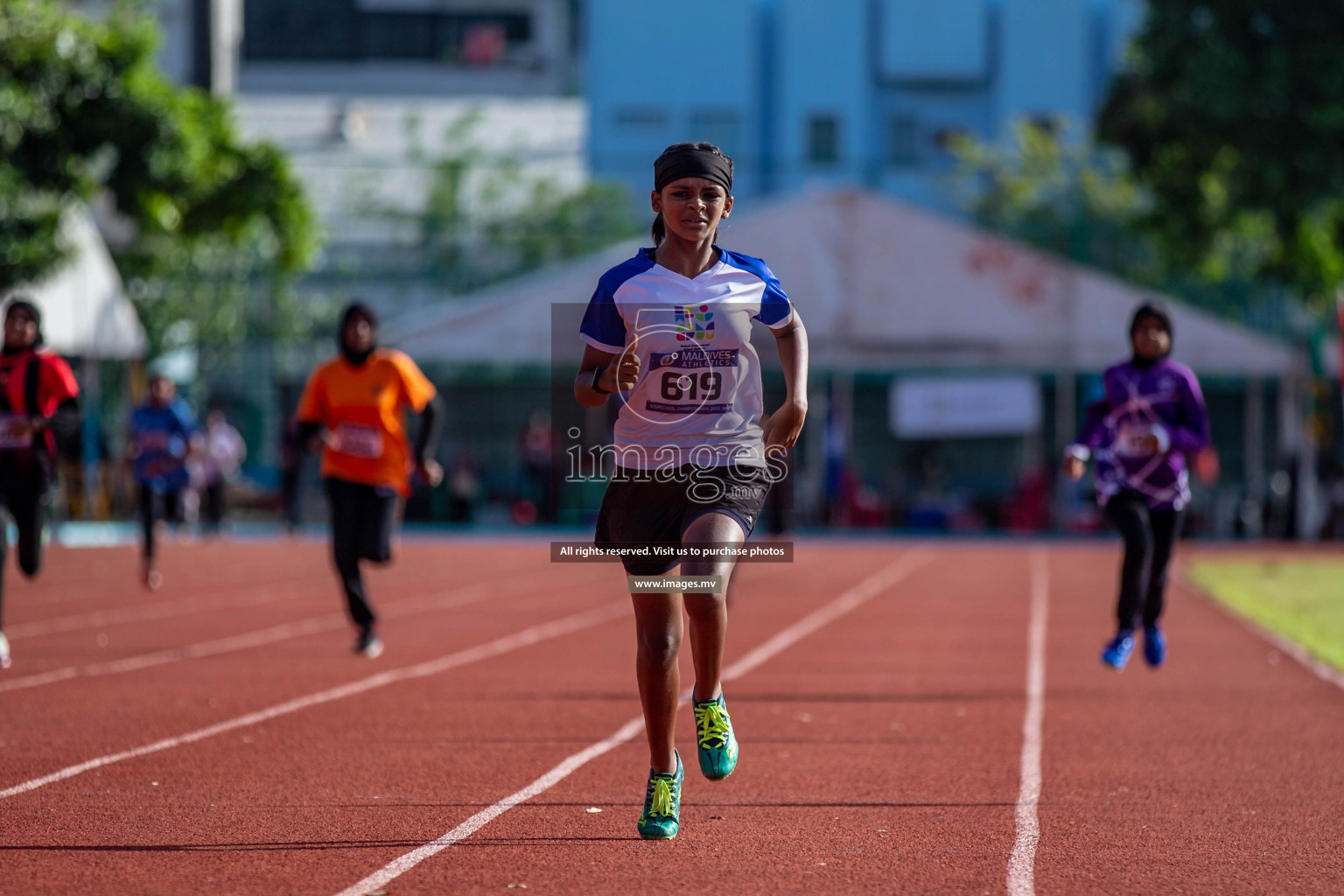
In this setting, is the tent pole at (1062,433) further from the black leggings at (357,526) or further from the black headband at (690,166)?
the black headband at (690,166)

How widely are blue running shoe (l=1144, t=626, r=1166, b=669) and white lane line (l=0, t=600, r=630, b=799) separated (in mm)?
3918

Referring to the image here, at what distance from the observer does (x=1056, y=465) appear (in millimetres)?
32281

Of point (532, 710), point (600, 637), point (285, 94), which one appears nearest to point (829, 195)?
point (600, 637)

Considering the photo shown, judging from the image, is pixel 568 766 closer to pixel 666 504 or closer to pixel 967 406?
pixel 666 504

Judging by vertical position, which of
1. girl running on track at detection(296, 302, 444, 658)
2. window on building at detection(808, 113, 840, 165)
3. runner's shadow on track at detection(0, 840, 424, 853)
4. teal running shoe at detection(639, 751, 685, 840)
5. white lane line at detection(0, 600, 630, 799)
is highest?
window on building at detection(808, 113, 840, 165)

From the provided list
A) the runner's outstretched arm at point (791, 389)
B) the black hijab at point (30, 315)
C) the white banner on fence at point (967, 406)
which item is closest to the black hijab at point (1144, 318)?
the runner's outstretched arm at point (791, 389)

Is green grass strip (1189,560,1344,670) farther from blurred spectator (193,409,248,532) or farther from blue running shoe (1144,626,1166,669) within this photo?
blurred spectator (193,409,248,532)

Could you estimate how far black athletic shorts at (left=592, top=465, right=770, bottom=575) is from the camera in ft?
18.9

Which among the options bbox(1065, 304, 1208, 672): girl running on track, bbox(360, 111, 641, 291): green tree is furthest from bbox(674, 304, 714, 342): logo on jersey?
bbox(360, 111, 641, 291): green tree

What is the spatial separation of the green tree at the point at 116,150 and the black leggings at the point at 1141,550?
13516 millimetres

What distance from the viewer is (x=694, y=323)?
5762 millimetres

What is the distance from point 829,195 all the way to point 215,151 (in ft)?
32.6

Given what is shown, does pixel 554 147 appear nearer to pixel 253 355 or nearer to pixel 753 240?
pixel 253 355

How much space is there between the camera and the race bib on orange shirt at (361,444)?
436 inches
